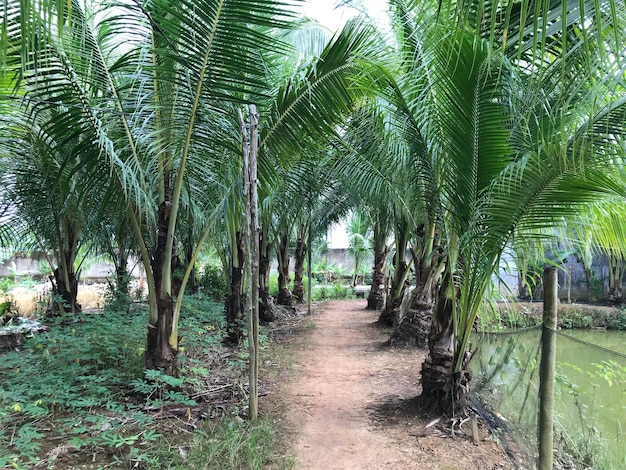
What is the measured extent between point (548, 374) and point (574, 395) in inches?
20.3

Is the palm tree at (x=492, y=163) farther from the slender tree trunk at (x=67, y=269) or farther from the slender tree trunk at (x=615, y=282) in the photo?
the slender tree trunk at (x=615, y=282)

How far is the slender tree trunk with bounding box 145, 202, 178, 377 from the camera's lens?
3.87 meters

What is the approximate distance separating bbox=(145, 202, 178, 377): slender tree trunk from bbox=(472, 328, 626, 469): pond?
2.94 metres

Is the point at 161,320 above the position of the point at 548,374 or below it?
above

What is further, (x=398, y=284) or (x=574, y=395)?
(x=398, y=284)

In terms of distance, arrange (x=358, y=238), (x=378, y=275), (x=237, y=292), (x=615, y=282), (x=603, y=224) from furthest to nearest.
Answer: (x=358, y=238)
(x=615, y=282)
(x=378, y=275)
(x=237, y=292)
(x=603, y=224)

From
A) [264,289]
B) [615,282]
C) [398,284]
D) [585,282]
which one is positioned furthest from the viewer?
[585,282]

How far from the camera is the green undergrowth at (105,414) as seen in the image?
8.79 feet

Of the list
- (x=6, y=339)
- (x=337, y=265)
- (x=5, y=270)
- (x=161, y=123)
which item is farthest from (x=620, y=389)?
(x=5, y=270)

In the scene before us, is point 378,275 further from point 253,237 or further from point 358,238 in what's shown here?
point 253,237

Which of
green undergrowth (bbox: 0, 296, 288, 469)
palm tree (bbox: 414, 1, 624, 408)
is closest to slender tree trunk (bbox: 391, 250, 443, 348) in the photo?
palm tree (bbox: 414, 1, 624, 408)

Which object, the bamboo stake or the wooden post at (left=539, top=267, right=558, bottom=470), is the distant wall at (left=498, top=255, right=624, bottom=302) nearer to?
the wooden post at (left=539, top=267, right=558, bottom=470)

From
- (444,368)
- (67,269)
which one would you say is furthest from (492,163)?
(67,269)

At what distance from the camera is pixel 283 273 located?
12.6 metres
